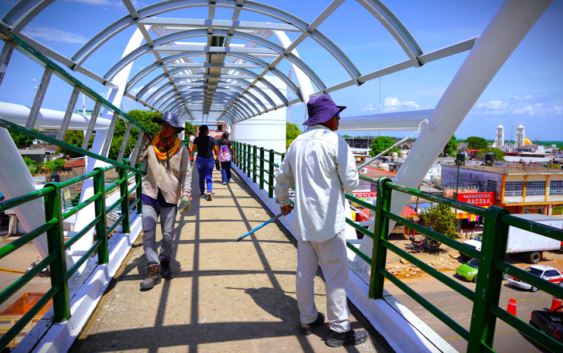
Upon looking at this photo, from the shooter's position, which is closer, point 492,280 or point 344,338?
point 492,280

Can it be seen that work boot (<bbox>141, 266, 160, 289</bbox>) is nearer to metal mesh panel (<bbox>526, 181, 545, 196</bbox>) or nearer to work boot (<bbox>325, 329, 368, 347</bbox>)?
work boot (<bbox>325, 329, 368, 347</bbox>)

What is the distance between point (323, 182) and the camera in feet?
8.39

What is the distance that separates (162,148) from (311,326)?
7.52 feet

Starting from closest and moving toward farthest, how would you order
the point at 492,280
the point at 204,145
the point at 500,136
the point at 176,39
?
the point at 492,280
the point at 176,39
the point at 204,145
the point at 500,136

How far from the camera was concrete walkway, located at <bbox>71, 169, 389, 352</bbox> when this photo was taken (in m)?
2.65

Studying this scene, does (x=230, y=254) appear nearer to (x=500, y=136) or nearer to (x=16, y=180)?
(x=16, y=180)

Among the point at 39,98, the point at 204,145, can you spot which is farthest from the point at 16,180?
the point at 204,145

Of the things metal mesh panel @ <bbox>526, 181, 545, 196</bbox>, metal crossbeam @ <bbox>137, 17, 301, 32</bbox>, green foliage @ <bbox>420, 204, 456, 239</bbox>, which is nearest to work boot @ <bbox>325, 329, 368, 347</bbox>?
metal crossbeam @ <bbox>137, 17, 301, 32</bbox>

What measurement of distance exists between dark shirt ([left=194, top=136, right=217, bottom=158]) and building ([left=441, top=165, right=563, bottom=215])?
139 ft

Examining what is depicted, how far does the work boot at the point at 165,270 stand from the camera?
12.4 feet

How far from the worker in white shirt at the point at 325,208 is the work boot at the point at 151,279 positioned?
1.62 meters

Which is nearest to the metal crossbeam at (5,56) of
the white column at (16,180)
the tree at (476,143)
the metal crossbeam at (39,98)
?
the metal crossbeam at (39,98)

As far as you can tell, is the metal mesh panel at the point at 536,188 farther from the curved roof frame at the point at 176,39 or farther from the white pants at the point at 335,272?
the white pants at the point at 335,272

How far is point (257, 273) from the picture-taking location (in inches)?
158
